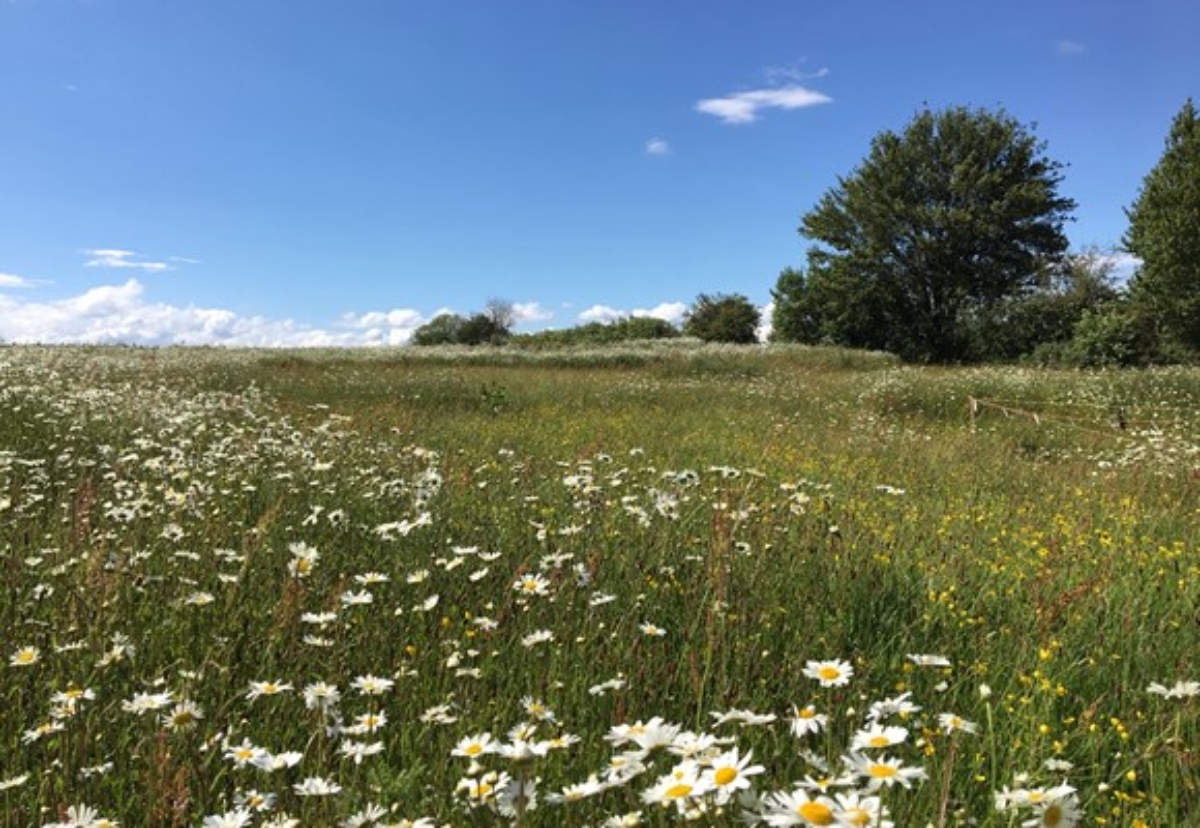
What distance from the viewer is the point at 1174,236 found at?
28.9m

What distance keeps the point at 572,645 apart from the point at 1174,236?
34.7 metres

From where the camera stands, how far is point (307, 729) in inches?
95.1

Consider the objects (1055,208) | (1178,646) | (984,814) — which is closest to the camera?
(984,814)

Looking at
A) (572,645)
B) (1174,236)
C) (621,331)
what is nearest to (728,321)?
(621,331)

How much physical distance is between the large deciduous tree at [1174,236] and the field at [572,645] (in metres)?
27.6

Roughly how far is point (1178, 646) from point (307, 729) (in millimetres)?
3718

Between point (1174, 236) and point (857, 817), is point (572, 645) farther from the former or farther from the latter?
point (1174, 236)

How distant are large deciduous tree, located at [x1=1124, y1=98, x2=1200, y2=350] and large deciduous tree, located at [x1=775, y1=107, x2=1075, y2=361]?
9.71 meters

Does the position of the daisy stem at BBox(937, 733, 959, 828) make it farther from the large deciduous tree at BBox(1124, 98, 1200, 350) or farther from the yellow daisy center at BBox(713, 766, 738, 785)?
the large deciduous tree at BBox(1124, 98, 1200, 350)

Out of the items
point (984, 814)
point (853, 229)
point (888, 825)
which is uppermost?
point (853, 229)

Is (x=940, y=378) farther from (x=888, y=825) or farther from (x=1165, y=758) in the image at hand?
(x=888, y=825)

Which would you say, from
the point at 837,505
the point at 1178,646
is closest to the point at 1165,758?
the point at 1178,646

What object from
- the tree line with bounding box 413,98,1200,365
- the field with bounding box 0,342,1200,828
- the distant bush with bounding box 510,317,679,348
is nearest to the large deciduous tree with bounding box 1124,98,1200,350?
the tree line with bounding box 413,98,1200,365

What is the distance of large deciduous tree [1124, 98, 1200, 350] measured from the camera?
93.9ft
